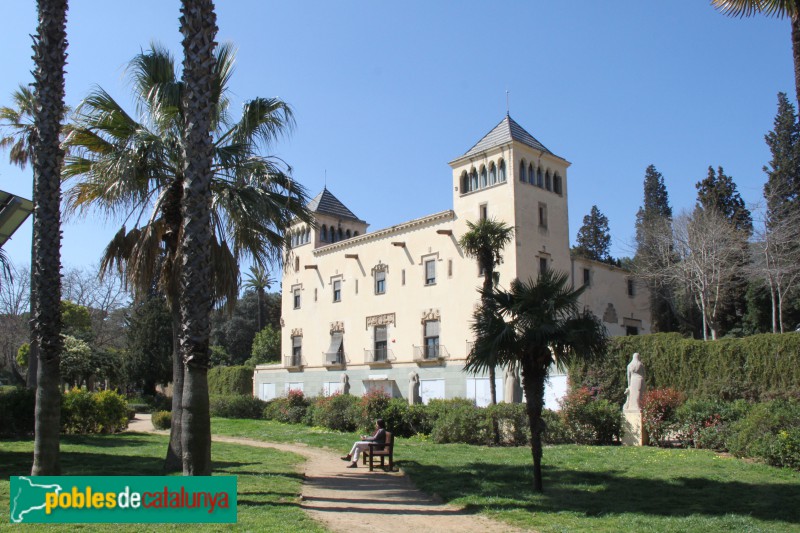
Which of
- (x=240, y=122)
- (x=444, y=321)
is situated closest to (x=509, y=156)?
(x=444, y=321)

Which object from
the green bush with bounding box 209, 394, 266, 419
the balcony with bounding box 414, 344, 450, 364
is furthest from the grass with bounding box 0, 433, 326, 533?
the balcony with bounding box 414, 344, 450, 364

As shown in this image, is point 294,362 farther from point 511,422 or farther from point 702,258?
point 511,422

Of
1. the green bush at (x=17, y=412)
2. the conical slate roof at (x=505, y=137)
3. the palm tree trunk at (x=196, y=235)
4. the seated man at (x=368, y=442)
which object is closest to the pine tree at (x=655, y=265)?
the conical slate roof at (x=505, y=137)

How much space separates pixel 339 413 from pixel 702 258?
24.3 metres

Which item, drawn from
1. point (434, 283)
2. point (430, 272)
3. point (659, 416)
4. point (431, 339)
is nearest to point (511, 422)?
point (659, 416)

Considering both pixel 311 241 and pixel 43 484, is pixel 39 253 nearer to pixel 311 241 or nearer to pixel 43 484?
pixel 43 484

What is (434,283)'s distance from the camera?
124 ft

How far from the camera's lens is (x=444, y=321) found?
121ft

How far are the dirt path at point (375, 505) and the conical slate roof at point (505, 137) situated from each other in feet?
80.7

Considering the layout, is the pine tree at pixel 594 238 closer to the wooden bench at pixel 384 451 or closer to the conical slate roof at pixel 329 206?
the conical slate roof at pixel 329 206

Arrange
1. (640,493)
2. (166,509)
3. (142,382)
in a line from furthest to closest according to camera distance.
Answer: (142,382), (640,493), (166,509)

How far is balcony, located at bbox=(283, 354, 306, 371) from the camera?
4653cm

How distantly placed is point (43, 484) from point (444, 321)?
3010 centimetres

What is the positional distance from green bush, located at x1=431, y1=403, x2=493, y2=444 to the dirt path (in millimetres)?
5680
